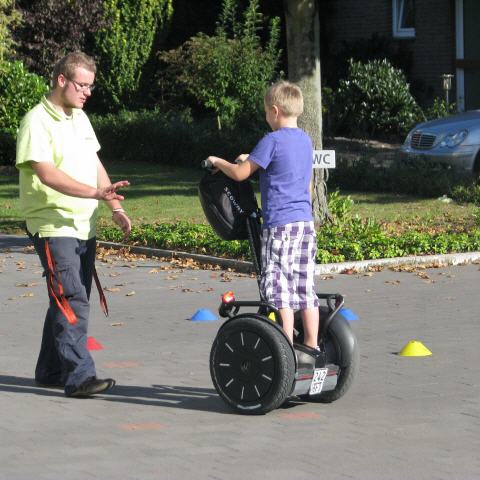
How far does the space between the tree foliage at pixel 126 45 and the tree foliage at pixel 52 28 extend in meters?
0.67

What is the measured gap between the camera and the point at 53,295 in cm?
706

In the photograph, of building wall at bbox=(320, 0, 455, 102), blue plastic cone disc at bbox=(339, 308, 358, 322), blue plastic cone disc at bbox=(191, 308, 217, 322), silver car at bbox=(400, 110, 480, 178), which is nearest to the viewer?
blue plastic cone disc at bbox=(339, 308, 358, 322)

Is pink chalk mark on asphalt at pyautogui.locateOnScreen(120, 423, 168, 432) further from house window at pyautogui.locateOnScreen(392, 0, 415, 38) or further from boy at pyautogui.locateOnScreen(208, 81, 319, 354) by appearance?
house window at pyautogui.locateOnScreen(392, 0, 415, 38)

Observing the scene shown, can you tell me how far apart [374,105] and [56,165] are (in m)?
18.8

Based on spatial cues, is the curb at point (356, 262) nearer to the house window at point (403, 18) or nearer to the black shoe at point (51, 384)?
the black shoe at point (51, 384)

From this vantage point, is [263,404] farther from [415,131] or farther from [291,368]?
[415,131]

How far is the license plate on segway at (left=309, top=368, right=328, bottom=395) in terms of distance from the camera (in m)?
6.68

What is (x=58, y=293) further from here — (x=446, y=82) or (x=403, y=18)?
(x=403, y=18)

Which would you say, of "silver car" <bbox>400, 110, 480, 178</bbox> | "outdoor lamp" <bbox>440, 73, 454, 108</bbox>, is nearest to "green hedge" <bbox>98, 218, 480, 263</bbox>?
"silver car" <bbox>400, 110, 480, 178</bbox>

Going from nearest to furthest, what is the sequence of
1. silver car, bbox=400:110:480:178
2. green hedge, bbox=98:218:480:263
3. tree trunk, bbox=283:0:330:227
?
1. green hedge, bbox=98:218:480:263
2. tree trunk, bbox=283:0:330:227
3. silver car, bbox=400:110:480:178

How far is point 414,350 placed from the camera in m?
8.31

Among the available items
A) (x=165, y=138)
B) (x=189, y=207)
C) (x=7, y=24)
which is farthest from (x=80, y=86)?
(x=7, y=24)

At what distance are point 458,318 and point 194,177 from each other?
12.4 m

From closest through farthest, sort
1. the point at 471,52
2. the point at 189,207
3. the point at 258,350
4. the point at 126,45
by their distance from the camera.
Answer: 1. the point at 258,350
2. the point at 189,207
3. the point at 471,52
4. the point at 126,45
